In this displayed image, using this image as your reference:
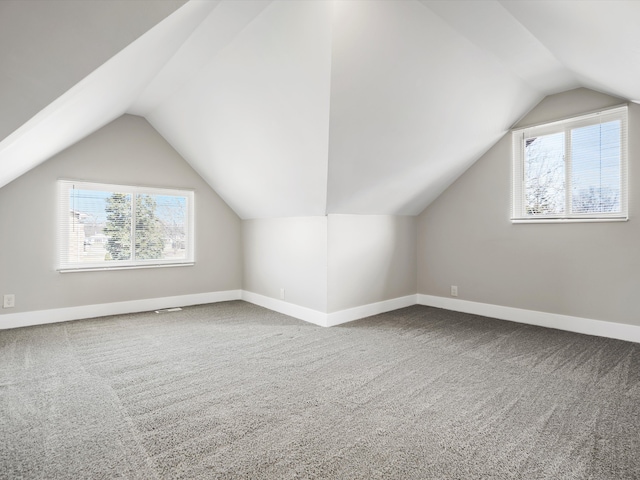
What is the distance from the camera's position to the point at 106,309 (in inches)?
171

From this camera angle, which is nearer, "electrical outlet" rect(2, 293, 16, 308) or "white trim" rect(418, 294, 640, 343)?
"white trim" rect(418, 294, 640, 343)

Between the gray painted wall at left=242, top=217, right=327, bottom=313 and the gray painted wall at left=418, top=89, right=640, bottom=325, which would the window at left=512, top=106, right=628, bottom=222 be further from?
the gray painted wall at left=242, top=217, right=327, bottom=313

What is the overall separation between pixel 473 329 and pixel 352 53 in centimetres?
308

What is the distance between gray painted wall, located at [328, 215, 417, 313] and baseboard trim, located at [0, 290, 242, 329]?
2055 mm

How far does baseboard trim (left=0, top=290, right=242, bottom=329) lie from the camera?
→ 3824mm

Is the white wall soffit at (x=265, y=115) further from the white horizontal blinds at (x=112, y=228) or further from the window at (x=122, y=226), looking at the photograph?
the white horizontal blinds at (x=112, y=228)

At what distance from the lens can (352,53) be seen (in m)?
2.42

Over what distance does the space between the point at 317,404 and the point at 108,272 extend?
3475 mm

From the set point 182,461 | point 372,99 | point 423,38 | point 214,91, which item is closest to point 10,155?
point 214,91

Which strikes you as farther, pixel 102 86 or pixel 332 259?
pixel 332 259

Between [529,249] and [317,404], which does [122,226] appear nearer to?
[317,404]

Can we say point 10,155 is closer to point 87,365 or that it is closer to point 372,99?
point 87,365

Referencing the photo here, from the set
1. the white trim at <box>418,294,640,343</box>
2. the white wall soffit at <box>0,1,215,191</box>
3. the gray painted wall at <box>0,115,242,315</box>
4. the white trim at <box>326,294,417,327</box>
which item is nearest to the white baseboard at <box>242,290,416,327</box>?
the white trim at <box>326,294,417,327</box>

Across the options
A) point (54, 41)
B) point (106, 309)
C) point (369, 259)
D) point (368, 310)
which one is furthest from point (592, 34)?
point (106, 309)
